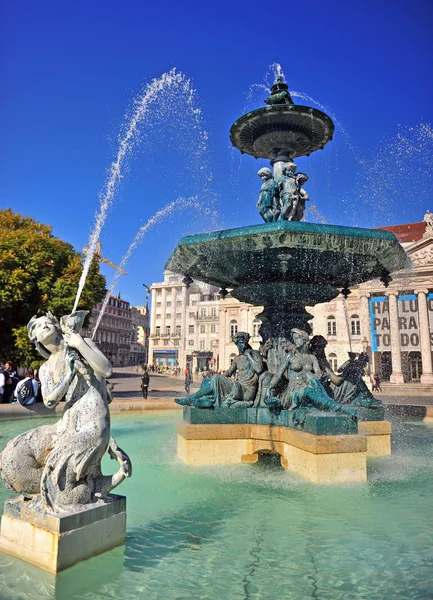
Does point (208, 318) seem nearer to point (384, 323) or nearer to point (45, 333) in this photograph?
point (384, 323)

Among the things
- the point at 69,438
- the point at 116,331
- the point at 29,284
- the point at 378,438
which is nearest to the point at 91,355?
the point at 69,438

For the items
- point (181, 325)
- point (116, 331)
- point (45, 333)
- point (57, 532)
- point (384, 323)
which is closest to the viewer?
point (57, 532)

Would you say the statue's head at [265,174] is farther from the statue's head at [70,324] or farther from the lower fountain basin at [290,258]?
the statue's head at [70,324]

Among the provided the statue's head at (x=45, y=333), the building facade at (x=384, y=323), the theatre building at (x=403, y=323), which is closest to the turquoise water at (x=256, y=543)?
the statue's head at (x=45, y=333)

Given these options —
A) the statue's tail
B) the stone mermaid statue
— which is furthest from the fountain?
the stone mermaid statue

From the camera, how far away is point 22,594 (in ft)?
8.30

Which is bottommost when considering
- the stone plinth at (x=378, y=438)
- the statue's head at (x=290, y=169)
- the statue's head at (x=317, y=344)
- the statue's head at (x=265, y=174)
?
the stone plinth at (x=378, y=438)

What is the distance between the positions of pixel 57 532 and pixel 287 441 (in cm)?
378

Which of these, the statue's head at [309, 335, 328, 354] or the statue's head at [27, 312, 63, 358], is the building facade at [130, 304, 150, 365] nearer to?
the statue's head at [309, 335, 328, 354]

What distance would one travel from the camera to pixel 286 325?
7.63 meters

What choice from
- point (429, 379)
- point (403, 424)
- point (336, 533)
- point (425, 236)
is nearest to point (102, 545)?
point (336, 533)

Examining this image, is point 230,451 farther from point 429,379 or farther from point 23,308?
point 429,379

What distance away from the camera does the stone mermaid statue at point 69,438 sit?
2.81 m

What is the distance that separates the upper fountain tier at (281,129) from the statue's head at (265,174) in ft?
2.01
